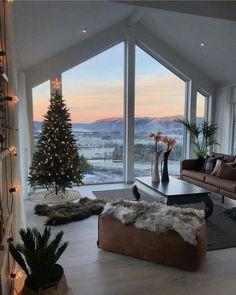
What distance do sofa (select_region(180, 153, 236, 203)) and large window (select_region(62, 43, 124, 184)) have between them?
167 centimetres

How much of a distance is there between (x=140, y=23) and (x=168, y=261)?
18.3ft

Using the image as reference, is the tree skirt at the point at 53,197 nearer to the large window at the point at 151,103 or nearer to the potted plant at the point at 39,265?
the large window at the point at 151,103

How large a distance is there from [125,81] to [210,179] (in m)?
3.07

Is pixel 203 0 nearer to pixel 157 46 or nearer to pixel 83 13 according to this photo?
pixel 83 13

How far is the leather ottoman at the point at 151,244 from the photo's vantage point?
2.75m

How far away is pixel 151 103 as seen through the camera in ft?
22.7

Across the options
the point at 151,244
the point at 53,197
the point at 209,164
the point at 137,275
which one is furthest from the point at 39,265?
the point at 209,164

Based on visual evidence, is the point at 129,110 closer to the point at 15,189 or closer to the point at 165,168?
the point at 165,168

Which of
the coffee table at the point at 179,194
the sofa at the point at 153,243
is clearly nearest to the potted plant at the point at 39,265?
the sofa at the point at 153,243

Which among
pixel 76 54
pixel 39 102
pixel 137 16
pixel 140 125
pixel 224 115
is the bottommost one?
pixel 140 125

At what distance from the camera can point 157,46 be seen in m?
6.75

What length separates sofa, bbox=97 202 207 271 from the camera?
108 inches

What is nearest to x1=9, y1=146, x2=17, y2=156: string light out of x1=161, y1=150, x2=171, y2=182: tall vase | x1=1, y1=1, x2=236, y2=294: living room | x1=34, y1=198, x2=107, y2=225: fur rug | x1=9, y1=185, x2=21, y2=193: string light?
x1=1, y1=1, x2=236, y2=294: living room

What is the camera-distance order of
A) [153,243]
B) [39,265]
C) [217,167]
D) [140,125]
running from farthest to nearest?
[140,125]
[217,167]
[153,243]
[39,265]
